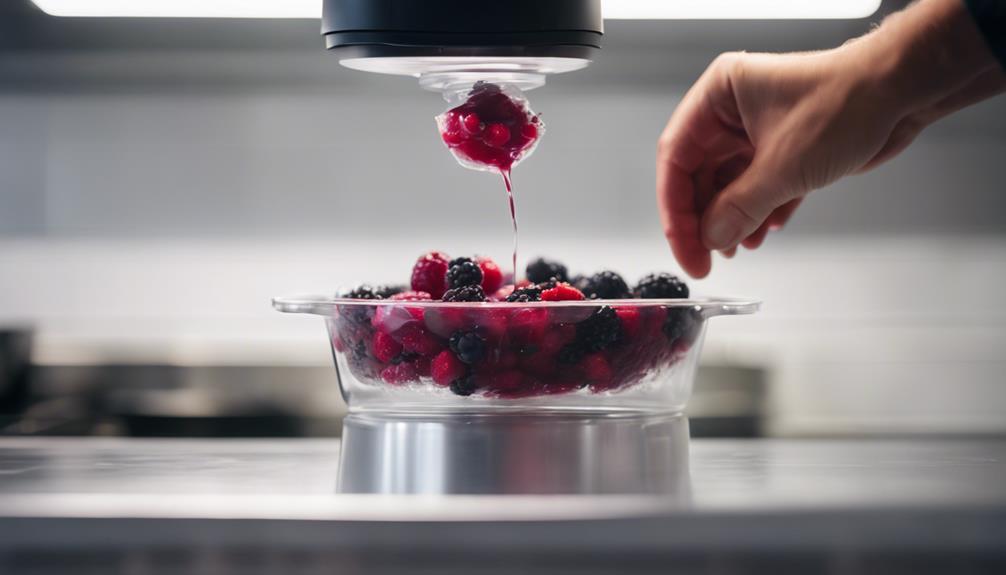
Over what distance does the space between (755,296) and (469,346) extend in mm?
1187

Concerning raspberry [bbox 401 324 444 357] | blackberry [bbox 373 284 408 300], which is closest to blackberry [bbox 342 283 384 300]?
blackberry [bbox 373 284 408 300]

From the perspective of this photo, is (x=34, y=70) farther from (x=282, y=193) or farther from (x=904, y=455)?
(x=904, y=455)

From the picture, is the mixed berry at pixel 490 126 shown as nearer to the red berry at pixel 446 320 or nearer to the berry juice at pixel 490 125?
the berry juice at pixel 490 125

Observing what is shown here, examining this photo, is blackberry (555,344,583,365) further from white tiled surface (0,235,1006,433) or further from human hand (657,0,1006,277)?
white tiled surface (0,235,1006,433)

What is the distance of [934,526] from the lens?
52cm

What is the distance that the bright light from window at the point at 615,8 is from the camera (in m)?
1.23

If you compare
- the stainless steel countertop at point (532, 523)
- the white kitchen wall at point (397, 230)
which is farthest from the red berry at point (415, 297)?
the white kitchen wall at point (397, 230)

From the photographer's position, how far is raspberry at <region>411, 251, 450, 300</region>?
89cm

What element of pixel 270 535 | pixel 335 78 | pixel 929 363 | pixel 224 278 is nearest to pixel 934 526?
pixel 270 535

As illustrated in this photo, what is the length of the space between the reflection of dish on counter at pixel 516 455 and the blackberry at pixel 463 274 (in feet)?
0.35

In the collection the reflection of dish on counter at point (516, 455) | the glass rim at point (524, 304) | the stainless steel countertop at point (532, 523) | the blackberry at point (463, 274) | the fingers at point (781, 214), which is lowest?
the stainless steel countertop at point (532, 523)

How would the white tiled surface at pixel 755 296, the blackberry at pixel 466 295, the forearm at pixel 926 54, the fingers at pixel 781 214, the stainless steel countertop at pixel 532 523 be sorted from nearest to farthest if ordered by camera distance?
the stainless steel countertop at pixel 532 523 < the forearm at pixel 926 54 < the blackberry at pixel 466 295 < the fingers at pixel 781 214 < the white tiled surface at pixel 755 296

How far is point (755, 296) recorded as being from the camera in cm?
184

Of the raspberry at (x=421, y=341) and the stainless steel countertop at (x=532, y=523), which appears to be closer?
the stainless steel countertop at (x=532, y=523)
